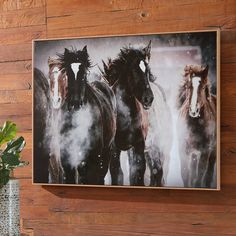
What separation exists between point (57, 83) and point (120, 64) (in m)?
0.36

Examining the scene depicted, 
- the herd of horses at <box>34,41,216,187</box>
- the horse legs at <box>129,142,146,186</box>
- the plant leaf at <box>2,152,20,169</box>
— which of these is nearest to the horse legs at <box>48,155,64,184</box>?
the herd of horses at <box>34,41,216,187</box>

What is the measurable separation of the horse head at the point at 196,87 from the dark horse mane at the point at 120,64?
0.84ft

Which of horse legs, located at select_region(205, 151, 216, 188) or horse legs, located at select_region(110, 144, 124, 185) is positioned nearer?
horse legs, located at select_region(205, 151, 216, 188)

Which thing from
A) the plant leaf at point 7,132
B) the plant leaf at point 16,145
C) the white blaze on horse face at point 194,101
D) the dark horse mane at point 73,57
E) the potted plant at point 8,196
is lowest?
the potted plant at point 8,196

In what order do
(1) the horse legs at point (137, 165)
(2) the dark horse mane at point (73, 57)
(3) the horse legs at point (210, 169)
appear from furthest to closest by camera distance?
(2) the dark horse mane at point (73, 57) < (1) the horse legs at point (137, 165) < (3) the horse legs at point (210, 169)

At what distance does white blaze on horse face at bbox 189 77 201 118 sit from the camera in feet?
9.14

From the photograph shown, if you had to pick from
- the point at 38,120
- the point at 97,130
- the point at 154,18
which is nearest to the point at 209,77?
the point at 154,18

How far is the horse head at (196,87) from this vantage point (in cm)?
278

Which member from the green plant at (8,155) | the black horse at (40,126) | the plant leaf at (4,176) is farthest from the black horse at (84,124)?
the plant leaf at (4,176)

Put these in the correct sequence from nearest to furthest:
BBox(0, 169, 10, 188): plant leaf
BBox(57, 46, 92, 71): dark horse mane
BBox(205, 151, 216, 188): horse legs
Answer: BBox(0, 169, 10, 188): plant leaf < BBox(205, 151, 216, 188): horse legs < BBox(57, 46, 92, 71): dark horse mane

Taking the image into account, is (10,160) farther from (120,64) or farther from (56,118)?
(120,64)

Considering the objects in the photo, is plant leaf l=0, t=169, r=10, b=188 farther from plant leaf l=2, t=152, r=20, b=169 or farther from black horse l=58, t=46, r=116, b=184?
black horse l=58, t=46, r=116, b=184

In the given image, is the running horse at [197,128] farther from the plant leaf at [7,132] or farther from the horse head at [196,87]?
the plant leaf at [7,132]

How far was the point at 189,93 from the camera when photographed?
280 centimetres
